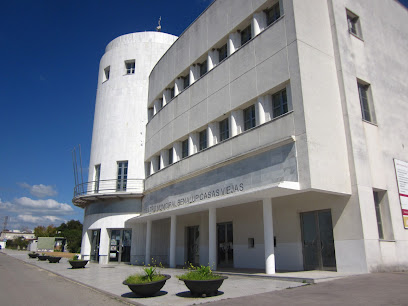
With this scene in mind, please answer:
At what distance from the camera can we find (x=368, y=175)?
15078mm

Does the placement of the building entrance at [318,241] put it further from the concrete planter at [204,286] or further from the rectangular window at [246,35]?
the rectangular window at [246,35]

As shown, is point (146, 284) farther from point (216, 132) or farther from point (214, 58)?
point (214, 58)

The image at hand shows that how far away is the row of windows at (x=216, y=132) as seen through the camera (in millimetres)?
15995

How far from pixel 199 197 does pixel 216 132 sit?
389 cm

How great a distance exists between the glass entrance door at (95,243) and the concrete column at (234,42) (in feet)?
62.8

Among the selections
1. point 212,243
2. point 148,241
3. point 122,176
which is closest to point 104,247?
point 148,241

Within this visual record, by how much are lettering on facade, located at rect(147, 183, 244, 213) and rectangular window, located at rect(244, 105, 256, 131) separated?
3.21 metres

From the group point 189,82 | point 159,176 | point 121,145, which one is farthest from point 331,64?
point 121,145

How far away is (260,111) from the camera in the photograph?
16.4 m

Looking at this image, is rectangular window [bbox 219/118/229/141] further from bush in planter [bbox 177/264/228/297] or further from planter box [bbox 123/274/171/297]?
planter box [bbox 123/274/171/297]

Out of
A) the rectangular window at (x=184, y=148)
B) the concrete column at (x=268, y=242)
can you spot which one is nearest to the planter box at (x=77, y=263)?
the rectangular window at (x=184, y=148)

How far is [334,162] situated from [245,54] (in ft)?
24.1

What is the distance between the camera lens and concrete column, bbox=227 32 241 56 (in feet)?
63.5

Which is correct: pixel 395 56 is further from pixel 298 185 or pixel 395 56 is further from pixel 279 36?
pixel 298 185
